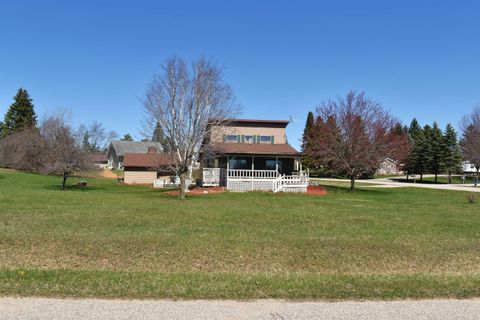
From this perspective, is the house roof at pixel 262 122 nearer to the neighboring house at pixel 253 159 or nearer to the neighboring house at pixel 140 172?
the neighboring house at pixel 253 159

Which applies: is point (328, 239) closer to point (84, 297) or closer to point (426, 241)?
point (426, 241)

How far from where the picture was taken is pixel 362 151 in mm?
34750

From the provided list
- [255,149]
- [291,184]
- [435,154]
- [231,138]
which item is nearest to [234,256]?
[291,184]

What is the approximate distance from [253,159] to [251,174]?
1.19 metres

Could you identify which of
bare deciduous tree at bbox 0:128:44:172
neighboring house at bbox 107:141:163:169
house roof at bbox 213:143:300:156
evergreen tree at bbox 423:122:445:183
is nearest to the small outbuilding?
bare deciduous tree at bbox 0:128:44:172

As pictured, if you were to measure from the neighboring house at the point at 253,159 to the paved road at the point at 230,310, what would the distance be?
24779 mm

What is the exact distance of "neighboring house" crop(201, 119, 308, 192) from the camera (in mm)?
31469

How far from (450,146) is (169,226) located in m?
66.7

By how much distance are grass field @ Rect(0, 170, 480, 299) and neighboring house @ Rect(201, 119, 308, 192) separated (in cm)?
1700

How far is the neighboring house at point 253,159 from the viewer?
103 feet

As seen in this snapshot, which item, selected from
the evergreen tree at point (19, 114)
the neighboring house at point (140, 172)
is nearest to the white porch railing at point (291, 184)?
the neighboring house at point (140, 172)

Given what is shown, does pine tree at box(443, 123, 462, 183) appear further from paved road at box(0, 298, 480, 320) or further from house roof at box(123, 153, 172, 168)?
paved road at box(0, 298, 480, 320)

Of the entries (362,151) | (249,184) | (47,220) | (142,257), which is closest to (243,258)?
(142,257)

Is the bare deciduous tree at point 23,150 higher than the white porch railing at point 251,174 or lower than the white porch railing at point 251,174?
higher
